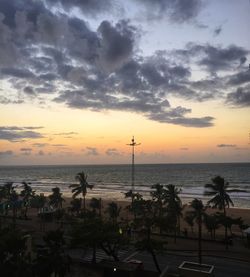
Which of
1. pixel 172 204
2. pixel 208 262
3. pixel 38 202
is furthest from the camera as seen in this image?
pixel 38 202

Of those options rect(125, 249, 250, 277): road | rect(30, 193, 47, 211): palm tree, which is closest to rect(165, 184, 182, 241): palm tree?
rect(125, 249, 250, 277): road

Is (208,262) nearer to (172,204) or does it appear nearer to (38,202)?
(172,204)

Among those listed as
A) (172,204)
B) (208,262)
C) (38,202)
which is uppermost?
(172,204)

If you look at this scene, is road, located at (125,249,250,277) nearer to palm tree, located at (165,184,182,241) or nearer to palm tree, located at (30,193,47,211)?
palm tree, located at (165,184,182,241)

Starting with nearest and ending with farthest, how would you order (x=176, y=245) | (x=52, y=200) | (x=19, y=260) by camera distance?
(x=19, y=260), (x=176, y=245), (x=52, y=200)

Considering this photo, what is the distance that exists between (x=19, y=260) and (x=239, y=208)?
85.0m

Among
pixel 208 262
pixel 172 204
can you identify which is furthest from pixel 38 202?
pixel 208 262

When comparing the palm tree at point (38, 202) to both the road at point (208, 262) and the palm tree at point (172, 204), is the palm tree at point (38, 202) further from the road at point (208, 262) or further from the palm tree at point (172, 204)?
the road at point (208, 262)

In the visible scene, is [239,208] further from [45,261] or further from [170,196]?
[45,261]

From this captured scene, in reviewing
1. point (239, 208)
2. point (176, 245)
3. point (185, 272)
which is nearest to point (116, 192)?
point (239, 208)

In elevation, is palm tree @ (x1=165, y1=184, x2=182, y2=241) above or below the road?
above

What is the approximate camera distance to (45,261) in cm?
2583

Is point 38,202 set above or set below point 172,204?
below

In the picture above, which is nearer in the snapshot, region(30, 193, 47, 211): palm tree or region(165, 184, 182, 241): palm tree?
region(165, 184, 182, 241): palm tree
